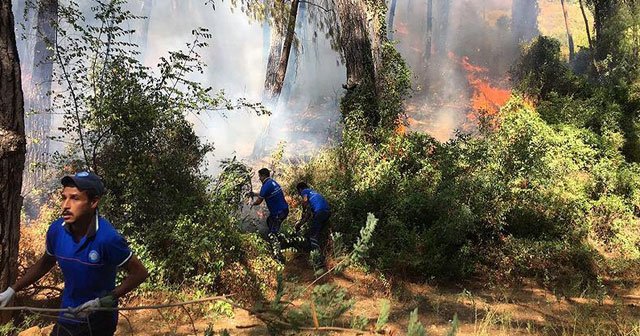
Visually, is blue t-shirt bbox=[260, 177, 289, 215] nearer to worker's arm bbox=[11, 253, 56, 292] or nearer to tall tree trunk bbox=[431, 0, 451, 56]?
worker's arm bbox=[11, 253, 56, 292]

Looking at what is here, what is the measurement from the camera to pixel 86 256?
91.6 inches

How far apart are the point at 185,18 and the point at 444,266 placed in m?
36.2

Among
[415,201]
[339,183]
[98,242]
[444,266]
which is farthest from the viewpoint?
[339,183]

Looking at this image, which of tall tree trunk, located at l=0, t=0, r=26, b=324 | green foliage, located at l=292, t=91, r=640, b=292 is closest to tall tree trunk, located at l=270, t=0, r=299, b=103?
green foliage, located at l=292, t=91, r=640, b=292

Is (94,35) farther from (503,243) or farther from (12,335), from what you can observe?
(503,243)

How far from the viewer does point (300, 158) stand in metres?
10.7

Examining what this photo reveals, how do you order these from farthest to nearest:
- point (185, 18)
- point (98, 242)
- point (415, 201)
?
point (185, 18), point (415, 201), point (98, 242)

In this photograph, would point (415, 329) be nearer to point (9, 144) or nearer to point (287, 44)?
point (9, 144)

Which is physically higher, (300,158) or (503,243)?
(300,158)

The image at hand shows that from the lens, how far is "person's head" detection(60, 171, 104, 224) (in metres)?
2.30

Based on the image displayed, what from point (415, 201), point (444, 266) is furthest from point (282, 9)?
point (444, 266)

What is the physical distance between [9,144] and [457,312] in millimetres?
5124

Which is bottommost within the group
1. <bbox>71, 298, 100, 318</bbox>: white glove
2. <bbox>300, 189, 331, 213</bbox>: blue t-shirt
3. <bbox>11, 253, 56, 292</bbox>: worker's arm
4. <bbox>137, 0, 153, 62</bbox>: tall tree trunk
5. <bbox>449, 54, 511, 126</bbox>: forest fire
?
<bbox>71, 298, 100, 318</bbox>: white glove

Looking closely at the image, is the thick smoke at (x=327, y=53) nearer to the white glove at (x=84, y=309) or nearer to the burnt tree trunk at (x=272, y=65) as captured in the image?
the burnt tree trunk at (x=272, y=65)
